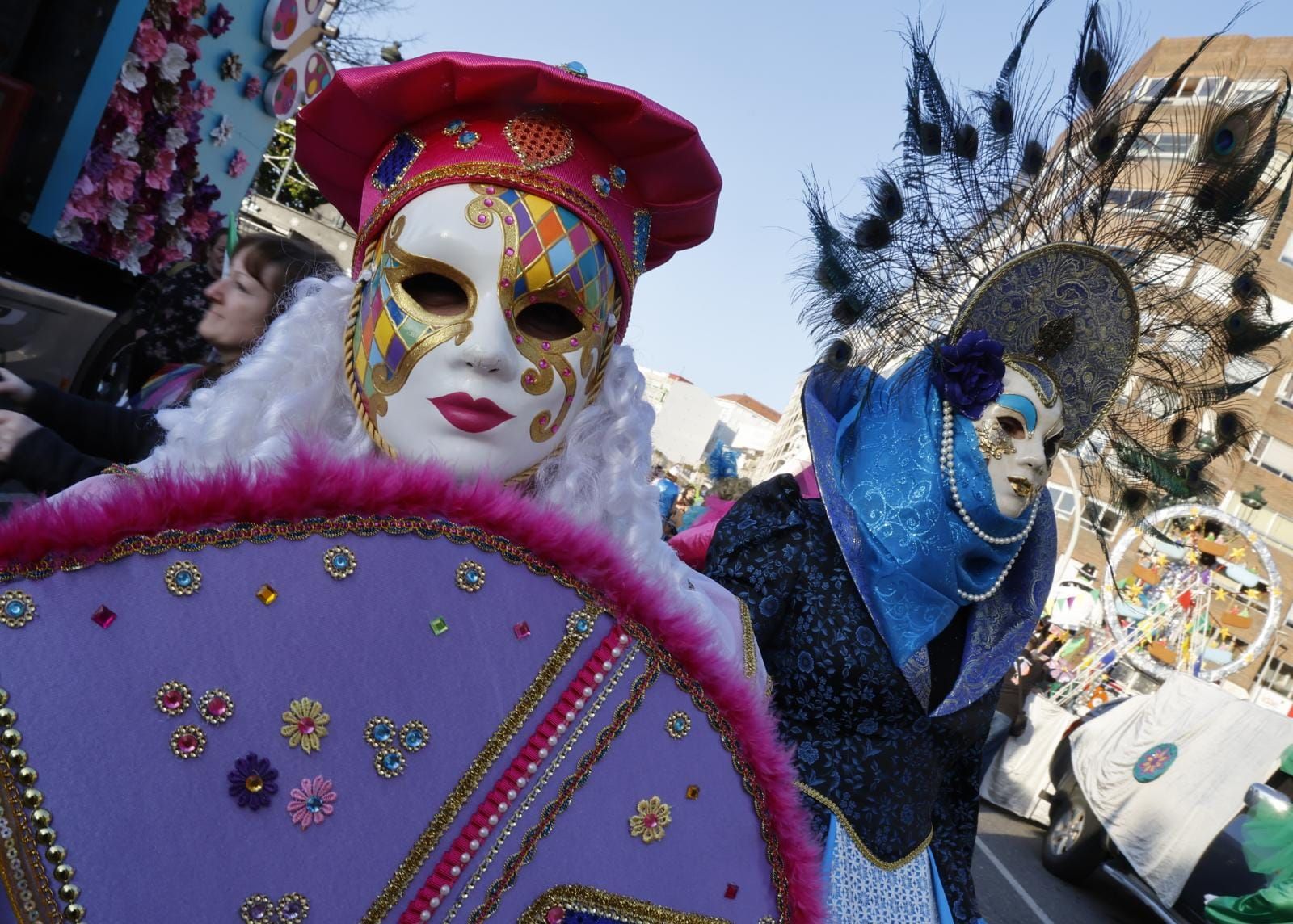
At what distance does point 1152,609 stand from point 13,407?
11.0 meters

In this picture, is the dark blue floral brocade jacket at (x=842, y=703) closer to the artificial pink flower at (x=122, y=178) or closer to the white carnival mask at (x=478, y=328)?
the white carnival mask at (x=478, y=328)

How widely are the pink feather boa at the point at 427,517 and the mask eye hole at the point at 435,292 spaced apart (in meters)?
0.50

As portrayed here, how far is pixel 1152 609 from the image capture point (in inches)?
411

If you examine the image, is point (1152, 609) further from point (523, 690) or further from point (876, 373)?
point (523, 690)

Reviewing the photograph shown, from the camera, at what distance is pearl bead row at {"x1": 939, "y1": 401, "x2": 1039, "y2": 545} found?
8.02ft

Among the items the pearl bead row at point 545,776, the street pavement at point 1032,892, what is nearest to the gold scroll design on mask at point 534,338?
the pearl bead row at point 545,776

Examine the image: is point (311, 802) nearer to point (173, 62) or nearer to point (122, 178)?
point (122, 178)

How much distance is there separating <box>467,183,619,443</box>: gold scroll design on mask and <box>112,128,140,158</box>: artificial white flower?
9.86ft

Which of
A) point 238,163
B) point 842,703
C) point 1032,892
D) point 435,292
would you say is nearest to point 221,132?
point 238,163

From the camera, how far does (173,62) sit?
3.77 meters

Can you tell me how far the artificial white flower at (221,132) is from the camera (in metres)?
4.38

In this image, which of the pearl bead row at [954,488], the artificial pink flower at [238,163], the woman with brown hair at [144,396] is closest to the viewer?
the woman with brown hair at [144,396]

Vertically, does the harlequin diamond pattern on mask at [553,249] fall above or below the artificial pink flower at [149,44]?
below

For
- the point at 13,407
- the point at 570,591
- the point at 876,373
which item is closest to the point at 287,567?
the point at 570,591
